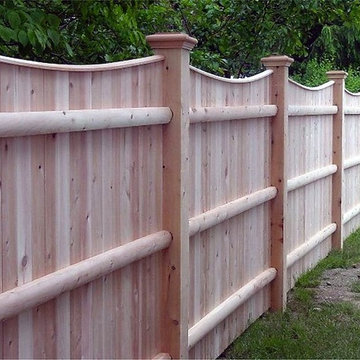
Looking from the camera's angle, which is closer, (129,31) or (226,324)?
(226,324)

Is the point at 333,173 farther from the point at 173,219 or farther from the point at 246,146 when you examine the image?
the point at 173,219

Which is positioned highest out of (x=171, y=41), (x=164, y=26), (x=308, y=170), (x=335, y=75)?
(x=164, y=26)

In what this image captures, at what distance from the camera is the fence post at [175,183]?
422 centimetres

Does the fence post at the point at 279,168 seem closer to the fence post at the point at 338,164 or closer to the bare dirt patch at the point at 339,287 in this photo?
the bare dirt patch at the point at 339,287

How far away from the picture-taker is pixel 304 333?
5754mm

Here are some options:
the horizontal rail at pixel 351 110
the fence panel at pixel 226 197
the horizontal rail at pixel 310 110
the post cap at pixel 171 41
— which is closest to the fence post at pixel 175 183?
the post cap at pixel 171 41

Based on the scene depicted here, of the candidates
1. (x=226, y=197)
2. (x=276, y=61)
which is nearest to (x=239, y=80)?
(x=226, y=197)

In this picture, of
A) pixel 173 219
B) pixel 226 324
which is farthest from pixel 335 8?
pixel 173 219

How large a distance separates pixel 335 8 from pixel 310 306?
342 centimetres

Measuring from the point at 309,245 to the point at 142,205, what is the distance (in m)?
4.00

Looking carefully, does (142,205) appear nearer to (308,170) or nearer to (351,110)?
(308,170)

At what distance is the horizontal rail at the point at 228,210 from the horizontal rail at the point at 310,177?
0.72m

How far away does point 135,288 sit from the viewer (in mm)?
4004

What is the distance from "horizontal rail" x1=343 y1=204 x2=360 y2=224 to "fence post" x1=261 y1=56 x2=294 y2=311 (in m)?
3.30
